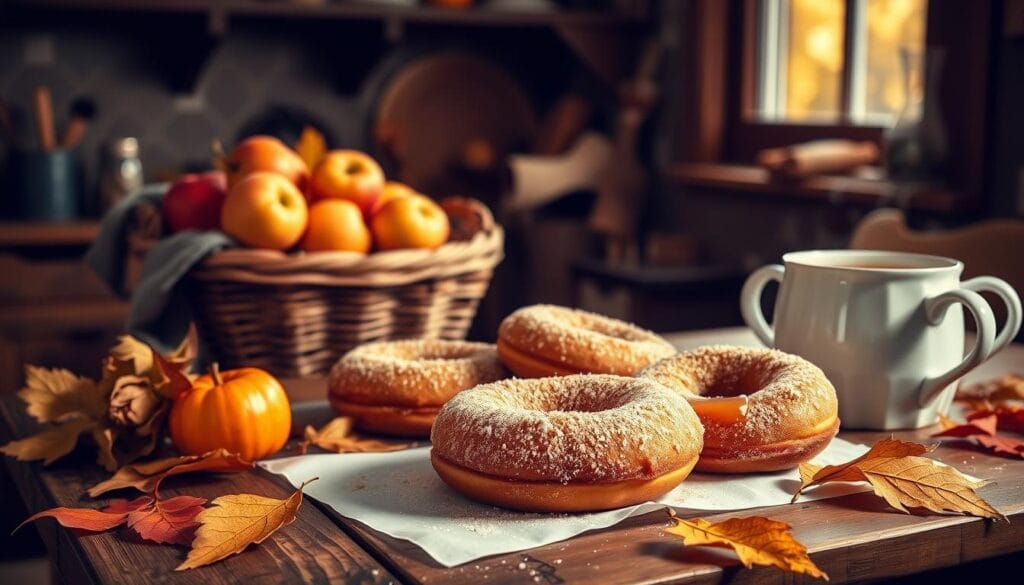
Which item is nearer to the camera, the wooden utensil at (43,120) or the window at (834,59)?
the window at (834,59)

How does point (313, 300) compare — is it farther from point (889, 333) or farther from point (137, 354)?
point (889, 333)

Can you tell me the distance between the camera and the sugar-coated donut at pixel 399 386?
93cm

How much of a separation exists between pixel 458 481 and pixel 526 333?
23cm

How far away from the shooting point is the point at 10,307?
278 cm

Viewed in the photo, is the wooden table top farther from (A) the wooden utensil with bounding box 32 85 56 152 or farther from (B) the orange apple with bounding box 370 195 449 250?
(A) the wooden utensil with bounding box 32 85 56 152

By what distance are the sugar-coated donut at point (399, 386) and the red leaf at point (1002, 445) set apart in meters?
0.40

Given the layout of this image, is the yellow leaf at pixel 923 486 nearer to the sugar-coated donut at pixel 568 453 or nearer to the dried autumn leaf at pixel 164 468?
the sugar-coated donut at pixel 568 453

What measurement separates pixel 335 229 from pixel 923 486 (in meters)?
0.77

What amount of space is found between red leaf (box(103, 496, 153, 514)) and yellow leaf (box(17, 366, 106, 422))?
6.7 inches

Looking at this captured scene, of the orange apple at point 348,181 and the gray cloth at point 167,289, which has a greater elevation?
the orange apple at point 348,181

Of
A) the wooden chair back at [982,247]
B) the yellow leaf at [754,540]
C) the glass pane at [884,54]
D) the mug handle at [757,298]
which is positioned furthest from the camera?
the glass pane at [884,54]

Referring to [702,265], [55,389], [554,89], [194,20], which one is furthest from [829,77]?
[55,389]

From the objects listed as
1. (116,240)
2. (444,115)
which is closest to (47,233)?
(444,115)

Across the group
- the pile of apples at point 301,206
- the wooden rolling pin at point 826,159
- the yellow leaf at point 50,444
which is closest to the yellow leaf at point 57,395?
the yellow leaf at point 50,444
